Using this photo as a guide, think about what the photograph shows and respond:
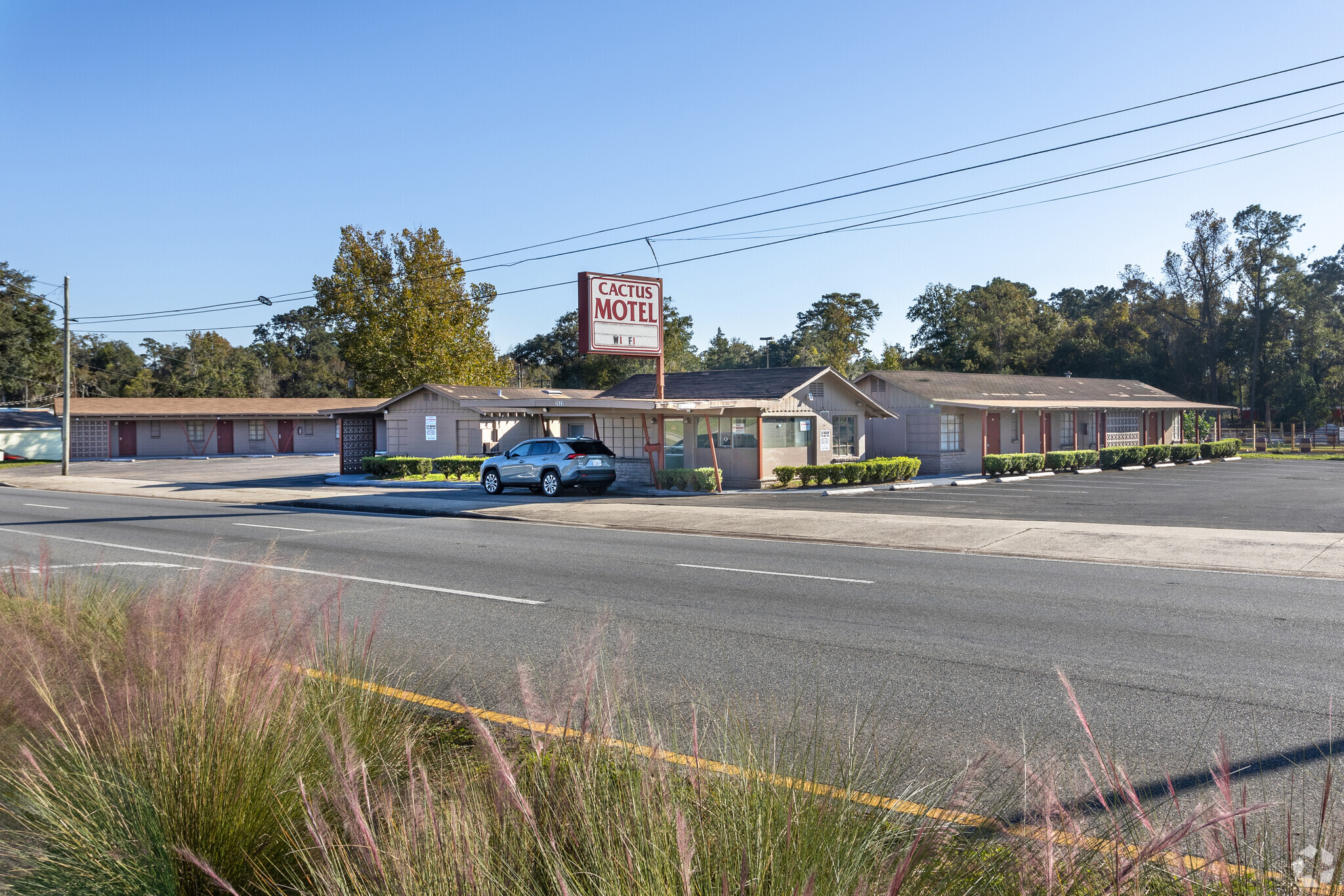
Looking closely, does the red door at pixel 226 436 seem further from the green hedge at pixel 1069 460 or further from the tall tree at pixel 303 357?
the green hedge at pixel 1069 460

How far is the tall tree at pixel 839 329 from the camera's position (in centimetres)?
7338

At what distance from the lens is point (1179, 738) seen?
566 centimetres

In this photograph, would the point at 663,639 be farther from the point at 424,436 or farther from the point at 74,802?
the point at 424,436

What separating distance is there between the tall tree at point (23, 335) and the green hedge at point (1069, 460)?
203ft

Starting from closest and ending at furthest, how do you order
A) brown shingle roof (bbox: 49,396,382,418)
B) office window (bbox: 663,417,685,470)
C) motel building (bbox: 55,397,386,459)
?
office window (bbox: 663,417,685,470)
brown shingle roof (bbox: 49,396,382,418)
motel building (bbox: 55,397,386,459)

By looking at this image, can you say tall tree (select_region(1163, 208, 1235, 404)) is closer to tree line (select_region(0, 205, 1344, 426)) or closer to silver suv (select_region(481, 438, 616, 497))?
tree line (select_region(0, 205, 1344, 426))

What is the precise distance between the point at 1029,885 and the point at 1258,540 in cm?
1531

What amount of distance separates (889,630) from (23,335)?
235ft

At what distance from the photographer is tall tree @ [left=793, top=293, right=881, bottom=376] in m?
73.4

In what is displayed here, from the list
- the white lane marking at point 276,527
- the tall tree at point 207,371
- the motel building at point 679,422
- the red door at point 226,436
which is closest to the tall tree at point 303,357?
the tall tree at point 207,371

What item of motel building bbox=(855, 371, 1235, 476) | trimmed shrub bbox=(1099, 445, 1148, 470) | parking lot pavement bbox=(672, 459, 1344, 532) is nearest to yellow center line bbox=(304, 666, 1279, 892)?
parking lot pavement bbox=(672, 459, 1344, 532)

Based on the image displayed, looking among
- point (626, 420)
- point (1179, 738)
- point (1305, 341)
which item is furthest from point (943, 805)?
point (1305, 341)

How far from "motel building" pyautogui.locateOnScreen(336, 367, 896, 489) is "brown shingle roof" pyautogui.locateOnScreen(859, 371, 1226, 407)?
2609 mm

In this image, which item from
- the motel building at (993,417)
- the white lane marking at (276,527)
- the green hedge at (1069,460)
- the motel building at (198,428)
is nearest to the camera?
the white lane marking at (276,527)
